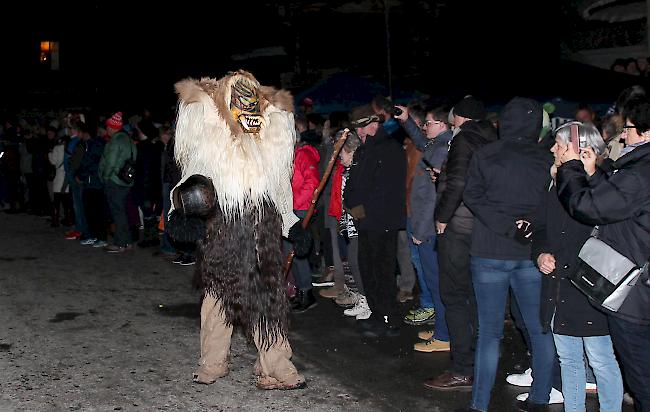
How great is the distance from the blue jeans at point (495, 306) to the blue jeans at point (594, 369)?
1.40 ft

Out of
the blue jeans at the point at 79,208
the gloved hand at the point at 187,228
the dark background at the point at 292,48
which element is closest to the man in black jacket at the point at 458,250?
the gloved hand at the point at 187,228

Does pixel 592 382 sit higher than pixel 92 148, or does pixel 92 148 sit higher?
pixel 92 148

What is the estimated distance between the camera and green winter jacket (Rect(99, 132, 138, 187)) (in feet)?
34.7

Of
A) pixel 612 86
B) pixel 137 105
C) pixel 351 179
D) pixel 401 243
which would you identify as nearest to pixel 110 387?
pixel 351 179

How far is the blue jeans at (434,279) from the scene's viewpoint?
6.36m

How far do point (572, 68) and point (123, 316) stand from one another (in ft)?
25.0

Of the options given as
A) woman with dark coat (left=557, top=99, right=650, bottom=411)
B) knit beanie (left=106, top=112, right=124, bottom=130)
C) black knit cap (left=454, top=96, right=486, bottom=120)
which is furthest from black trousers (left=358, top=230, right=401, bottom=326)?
knit beanie (left=106, top=112, right=124, bottom=130)

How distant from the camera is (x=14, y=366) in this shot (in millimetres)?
6098

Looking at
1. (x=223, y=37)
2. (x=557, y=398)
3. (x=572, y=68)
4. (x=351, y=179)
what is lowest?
(x=557, y=398)

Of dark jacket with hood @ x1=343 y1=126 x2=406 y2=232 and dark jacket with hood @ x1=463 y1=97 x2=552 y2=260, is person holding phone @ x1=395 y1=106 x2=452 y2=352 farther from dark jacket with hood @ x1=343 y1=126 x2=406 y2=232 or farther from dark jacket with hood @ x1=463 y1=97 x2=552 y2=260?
dark jacket with hood @ x1=463 y1=97 x2=552 y2=260

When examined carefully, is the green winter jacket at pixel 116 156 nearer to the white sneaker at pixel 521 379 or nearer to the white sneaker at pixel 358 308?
the white sneaker at pixel 358 308

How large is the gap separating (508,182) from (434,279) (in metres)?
1.95

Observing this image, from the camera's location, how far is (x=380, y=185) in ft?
21.5

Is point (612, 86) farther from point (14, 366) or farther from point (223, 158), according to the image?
point (14, 366)
